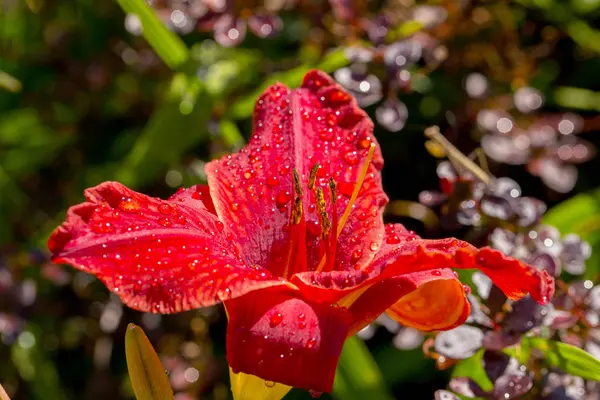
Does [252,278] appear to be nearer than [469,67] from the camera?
Yes

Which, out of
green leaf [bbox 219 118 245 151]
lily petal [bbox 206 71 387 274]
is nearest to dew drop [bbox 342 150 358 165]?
lily petal [bbox 206 71 387 274]

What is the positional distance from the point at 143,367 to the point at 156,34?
0.79m

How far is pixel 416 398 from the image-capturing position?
1646 mm

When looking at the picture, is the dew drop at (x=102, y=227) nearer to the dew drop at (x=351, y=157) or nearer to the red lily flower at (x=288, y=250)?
the red lily flower at (x=288, y=250)

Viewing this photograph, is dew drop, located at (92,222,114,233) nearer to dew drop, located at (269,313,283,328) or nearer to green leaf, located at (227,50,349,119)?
dew drop, located at (269,313,283,328)

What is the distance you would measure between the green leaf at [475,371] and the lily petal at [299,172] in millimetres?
342

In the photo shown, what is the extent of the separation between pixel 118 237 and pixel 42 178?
1.18 metres

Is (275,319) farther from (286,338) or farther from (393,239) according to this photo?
(393,239)

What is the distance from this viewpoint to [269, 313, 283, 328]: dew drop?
84 centimetres

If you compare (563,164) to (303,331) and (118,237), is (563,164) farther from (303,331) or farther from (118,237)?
(118,237)

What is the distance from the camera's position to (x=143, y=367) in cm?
90

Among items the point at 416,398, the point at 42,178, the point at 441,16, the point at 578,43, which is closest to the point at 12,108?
the point at 42,178

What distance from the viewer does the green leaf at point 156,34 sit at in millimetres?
1397

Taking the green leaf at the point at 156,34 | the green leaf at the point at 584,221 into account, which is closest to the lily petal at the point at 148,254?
the green leaf at the point at 156,34
